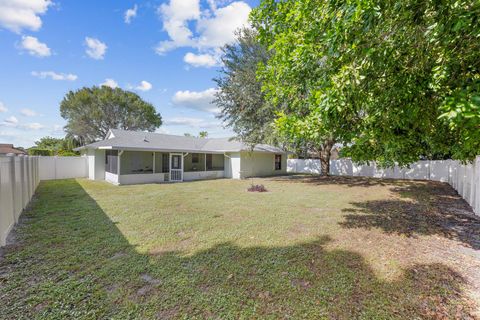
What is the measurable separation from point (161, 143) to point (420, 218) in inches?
585

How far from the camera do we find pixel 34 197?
8.53 meters

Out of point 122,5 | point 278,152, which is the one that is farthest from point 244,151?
point 122,5

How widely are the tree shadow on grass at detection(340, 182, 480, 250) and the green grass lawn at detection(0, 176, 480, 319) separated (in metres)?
0.04

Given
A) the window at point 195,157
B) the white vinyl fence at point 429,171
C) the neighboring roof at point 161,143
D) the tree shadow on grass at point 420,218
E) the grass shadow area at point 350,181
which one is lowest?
the tree shadow on grass at point 420,218

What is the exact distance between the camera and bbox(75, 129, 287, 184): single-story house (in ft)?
45.3

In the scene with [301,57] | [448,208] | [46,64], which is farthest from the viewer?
[46,64]

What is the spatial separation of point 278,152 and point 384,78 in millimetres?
15933

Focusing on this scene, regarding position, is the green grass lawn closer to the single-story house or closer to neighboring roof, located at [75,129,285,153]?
the single-story house

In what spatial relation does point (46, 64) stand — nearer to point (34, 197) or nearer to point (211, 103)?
point (34, 197)

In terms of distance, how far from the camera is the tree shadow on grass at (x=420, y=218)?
523 cm

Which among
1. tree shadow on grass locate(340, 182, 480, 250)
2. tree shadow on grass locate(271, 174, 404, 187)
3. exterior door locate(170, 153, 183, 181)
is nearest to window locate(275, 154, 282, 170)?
tree shadow on grass locate(271, 174, 404, 187)

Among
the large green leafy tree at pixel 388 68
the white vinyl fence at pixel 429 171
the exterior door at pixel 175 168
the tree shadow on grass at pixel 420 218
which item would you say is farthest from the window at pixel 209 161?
the large green leafy tree at pixel 388 68

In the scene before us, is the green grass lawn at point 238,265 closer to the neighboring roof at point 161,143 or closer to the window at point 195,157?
the neighboring roof at point 161,143

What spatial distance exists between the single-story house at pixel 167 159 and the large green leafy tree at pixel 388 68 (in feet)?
36.9
